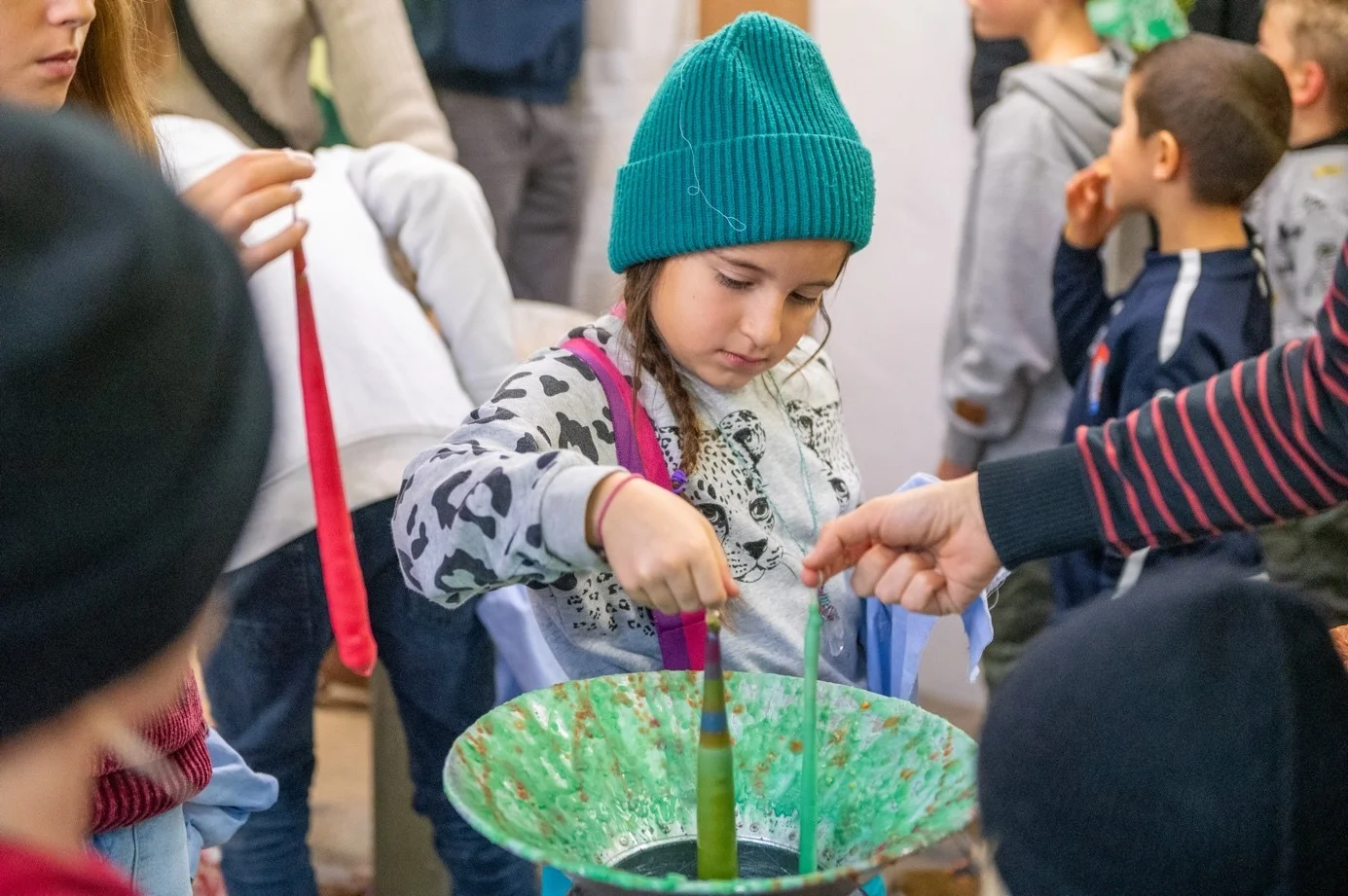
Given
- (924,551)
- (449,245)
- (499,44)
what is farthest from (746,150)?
(499,44)

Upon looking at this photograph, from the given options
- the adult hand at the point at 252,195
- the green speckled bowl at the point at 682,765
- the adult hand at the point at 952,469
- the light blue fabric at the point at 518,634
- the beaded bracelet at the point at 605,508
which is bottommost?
the adult hand at the point at 952,469

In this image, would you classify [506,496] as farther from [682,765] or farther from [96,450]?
[96,450]

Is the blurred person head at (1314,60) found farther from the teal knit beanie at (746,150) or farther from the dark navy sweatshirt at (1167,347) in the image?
the teal knit beanie at (746,150)

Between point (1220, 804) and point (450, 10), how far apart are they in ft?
8.58

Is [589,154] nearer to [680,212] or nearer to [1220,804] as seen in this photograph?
[680,212]

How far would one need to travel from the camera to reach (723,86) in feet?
4.16

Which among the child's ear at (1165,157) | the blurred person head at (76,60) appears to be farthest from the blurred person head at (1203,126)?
→ the blurred person head at (76,60)

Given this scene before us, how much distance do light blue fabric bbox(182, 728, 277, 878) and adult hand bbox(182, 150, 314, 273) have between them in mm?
473

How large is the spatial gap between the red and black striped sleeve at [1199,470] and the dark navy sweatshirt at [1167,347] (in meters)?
0.85

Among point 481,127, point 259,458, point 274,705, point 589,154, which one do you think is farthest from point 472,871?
Answer: point 589,154

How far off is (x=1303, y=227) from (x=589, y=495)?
1974 millimetres

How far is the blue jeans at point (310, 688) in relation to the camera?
174cm

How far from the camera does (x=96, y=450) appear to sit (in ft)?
1.88

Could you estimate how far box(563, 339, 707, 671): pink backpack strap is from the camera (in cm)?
124
